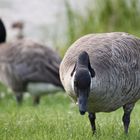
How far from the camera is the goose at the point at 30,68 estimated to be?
12234 millimetres

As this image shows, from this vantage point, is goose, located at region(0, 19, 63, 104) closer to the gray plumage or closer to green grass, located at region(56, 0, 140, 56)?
the gray plumage

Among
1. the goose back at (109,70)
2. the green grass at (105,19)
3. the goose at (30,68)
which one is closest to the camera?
the goose back at (109,70)

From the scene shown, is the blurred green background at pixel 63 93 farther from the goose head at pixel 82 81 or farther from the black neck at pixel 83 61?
the black neck at pixel 83 61

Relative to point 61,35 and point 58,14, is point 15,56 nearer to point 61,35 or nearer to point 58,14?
point 61,35

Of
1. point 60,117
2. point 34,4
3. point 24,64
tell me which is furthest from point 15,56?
point 34,4

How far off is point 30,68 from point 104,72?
19.8 ft

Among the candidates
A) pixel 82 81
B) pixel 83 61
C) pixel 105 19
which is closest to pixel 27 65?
pixel 105 19

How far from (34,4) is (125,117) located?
42.3ft

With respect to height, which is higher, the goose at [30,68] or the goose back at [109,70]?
the goose back at [109,70]

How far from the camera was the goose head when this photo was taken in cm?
571

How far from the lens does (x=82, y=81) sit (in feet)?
18.8

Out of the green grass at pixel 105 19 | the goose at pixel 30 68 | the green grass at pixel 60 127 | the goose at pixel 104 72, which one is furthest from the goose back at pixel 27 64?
the goose at pixel 104 72

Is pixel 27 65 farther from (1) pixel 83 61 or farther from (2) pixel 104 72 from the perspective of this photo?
(1) pixel 83 61

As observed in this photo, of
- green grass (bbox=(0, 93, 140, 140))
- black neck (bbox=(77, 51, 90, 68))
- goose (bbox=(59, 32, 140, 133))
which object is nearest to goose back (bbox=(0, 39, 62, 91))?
green grass (bbox=(0, 93, 140, 140))
